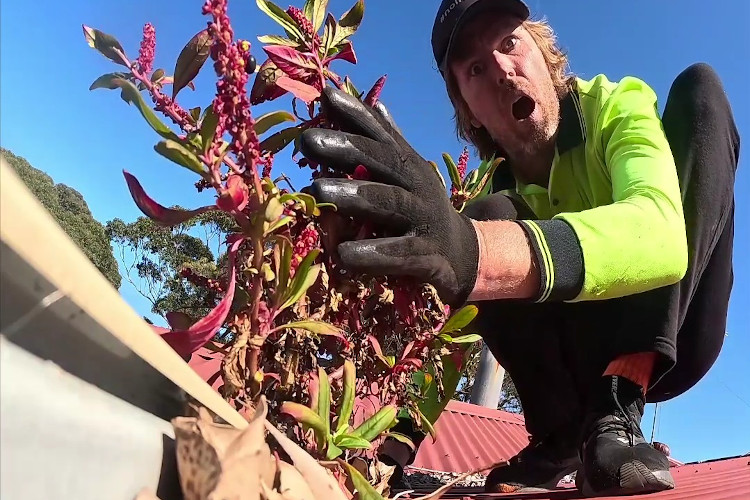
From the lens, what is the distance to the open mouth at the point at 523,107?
1.34 meters

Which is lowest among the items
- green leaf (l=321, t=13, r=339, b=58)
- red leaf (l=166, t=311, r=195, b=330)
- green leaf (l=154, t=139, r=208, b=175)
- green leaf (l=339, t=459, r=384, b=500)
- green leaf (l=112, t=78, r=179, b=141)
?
green leaf (l=339, t=459, r=384, b=500)

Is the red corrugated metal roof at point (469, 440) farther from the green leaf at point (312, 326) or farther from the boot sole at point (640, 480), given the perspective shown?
the green leaf at point (312, 326)

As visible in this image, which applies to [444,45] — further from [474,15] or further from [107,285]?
[107,285]

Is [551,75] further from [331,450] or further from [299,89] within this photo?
[331,450]

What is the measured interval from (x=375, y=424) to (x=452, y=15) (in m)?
1.02

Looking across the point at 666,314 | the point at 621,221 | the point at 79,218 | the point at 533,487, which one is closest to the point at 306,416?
the point at 621,221

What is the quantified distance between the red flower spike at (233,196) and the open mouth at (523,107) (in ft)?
3.20

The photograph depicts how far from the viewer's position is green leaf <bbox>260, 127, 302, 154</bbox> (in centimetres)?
73

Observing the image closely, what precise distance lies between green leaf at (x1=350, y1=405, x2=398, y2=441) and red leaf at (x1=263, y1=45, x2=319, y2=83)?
1.39 ft

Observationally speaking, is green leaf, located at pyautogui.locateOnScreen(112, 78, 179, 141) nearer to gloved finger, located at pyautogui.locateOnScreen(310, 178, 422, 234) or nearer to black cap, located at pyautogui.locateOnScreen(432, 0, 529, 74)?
gloved finger, located at pyautogui.locateOnScreen(310, 178, 422, 234)

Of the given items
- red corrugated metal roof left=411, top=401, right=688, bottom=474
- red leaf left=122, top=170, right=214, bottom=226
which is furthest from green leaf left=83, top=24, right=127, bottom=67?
red corrugated metal roof left=411, top=401, right=688, bottom=474

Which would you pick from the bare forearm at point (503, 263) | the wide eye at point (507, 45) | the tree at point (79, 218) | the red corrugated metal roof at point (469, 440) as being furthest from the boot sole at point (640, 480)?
the tree at point (79, 218)

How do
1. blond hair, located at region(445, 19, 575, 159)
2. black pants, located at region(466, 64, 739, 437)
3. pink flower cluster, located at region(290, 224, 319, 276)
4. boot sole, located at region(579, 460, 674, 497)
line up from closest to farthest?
pink flower cluster, located at region(290, 224, 319, 276) → boot sole, located at region(579, 460, 674, 497) → black pants, located at region(466, 64, 739, 437) → blond hair, located at region(445, 19, 575, 159)

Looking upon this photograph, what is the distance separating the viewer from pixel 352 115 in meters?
0.66
